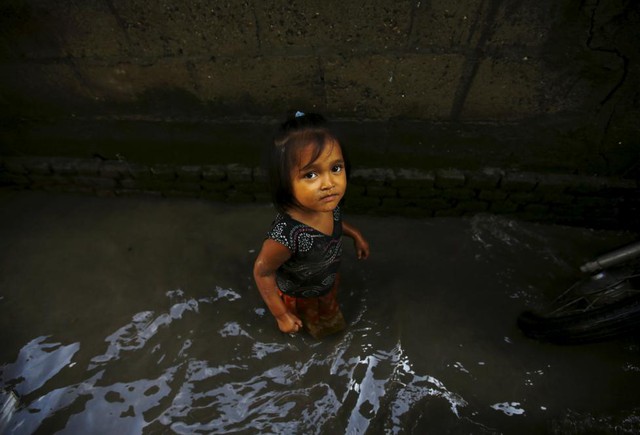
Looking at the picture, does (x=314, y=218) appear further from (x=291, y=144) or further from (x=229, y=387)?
(x=229, y=387)

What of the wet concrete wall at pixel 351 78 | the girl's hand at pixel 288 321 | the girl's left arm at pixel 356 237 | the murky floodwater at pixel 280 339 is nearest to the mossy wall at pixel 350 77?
the wet concrete wall at pixel 351 78

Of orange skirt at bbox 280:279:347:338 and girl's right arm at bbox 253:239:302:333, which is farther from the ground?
girl's right arm at bbox 253:239:302:333

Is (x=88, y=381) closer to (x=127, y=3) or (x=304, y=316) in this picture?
(x=304, y=316)

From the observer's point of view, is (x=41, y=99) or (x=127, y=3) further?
(x=41, y=99)

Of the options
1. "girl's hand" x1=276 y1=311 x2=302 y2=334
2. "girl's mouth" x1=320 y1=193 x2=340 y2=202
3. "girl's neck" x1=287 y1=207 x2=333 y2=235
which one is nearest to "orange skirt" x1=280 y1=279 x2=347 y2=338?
"girl's hand" x1=276 y1=311 x2=302 y2=334

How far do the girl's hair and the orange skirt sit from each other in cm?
80

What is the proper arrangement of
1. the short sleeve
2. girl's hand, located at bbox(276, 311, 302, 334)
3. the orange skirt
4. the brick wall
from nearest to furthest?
the short sleeve
girl's hand, located at bbox(276, 311, 302, 334)
the orange skirt
the brick wall

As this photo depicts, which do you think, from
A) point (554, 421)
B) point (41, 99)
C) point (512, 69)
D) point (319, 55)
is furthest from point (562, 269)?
point (41, 99)

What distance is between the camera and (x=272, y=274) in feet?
5.64

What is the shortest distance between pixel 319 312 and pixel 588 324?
4.38 feet

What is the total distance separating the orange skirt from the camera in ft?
6.74

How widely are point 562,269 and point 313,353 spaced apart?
1.76 metres

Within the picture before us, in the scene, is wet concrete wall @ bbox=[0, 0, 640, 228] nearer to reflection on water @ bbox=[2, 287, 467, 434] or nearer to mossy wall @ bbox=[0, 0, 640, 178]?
mossy wall @ bbox=[0, 0, 640, 178]

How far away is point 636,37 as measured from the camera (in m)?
1.92
